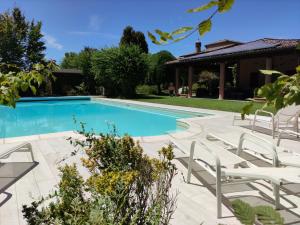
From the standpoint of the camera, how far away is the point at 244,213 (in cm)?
63

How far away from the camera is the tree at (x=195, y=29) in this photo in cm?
62

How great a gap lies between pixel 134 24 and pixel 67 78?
37.5 feet

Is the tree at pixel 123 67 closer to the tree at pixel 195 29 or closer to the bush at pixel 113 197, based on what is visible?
the bush at pixel 113 197

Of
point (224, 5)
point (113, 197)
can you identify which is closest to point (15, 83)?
point (113, 197)

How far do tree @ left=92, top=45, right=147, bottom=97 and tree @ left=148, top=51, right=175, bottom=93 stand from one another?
4.40 metres

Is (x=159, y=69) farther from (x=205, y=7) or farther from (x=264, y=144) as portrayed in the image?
(x=205, y=7)

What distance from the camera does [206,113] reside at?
1378 centimetres

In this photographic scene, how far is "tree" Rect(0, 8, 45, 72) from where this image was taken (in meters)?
30.6

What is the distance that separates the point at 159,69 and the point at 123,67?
6.13 metres

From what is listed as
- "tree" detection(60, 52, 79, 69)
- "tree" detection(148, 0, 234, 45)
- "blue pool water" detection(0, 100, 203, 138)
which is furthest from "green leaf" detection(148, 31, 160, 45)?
"tree" detection(60, 52, 79, 69)

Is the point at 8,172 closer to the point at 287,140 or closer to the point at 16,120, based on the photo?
the point at 287,140

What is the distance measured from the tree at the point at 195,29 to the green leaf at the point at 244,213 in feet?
Result: 1.24

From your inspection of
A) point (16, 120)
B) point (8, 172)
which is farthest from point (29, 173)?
point (16, 120)

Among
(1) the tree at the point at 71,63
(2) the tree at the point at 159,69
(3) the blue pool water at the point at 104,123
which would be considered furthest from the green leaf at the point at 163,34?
(1) the tree at the point at 71,63
